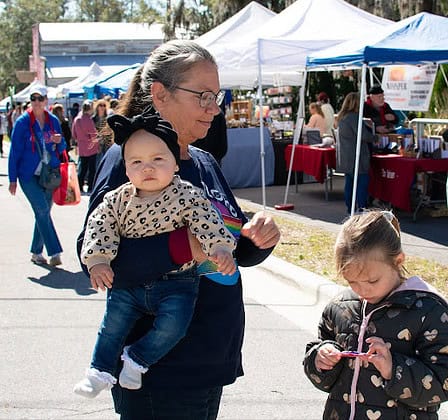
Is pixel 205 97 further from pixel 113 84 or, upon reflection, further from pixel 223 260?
pixel 113 84

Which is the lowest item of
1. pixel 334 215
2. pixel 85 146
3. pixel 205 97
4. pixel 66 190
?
pixel 334 215

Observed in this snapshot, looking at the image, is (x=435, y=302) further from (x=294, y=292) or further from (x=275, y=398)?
(x=294, y=292)

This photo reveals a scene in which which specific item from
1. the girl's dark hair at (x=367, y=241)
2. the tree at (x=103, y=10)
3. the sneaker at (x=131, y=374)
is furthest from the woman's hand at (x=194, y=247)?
the tree at (x=103, y=10)

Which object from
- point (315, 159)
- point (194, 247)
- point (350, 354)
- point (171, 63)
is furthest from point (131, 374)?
point (315, 159)

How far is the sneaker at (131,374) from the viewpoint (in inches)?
94.9

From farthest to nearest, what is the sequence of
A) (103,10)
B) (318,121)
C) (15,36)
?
(103,10), (15,36), (318,121)

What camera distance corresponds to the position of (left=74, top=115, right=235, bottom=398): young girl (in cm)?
234

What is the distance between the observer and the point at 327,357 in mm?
2619

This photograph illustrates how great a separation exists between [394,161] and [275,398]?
7146mm

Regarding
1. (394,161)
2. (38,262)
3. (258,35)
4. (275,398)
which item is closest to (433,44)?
(394,161)

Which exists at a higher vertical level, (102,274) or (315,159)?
(102,274)

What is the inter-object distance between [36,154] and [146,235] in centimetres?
658

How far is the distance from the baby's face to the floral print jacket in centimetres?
78

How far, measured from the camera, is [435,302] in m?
2.58
